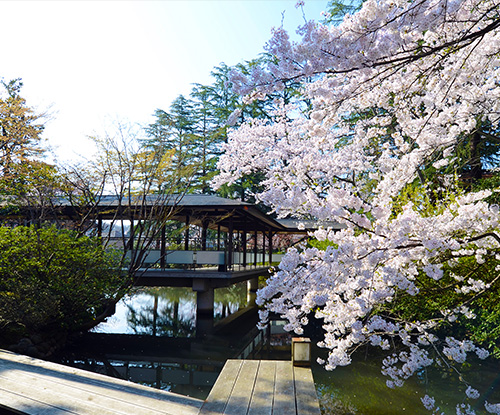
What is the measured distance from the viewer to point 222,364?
26.3 feet

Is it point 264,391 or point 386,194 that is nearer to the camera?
point 264,391

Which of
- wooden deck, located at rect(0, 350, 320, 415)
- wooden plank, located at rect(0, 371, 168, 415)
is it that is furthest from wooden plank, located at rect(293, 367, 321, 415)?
wooden plank, located at rect(0, 371, 168, 415)

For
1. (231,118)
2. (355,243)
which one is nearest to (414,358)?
(355,243)

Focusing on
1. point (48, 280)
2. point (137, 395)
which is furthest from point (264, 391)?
point (48, 280)

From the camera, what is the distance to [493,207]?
3422mm

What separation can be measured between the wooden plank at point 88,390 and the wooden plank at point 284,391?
69 cm

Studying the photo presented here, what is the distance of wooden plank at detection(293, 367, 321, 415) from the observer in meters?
3.36

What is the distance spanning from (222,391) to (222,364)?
447 cm

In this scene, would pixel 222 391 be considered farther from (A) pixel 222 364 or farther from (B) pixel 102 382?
(A) pixel 222 364

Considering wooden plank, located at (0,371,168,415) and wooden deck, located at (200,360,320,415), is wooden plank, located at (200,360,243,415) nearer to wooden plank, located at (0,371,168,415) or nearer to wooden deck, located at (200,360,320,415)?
wooden deck, located at (200,360,320,415)

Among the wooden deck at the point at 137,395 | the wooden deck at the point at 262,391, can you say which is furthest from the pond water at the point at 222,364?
the wooden deck at the point at 137,395

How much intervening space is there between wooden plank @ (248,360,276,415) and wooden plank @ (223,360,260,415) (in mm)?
45

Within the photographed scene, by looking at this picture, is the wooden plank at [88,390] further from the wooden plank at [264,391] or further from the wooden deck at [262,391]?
the wooden plank at [264,391]

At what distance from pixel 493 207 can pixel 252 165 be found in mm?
8952
